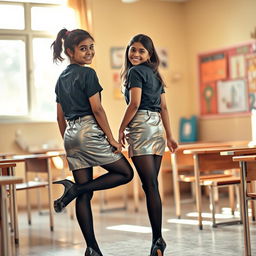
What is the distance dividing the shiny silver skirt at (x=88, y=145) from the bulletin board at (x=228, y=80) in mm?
4367

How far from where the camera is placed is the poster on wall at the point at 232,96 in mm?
8055

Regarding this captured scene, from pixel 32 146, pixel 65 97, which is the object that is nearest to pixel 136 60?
pixel 65 97

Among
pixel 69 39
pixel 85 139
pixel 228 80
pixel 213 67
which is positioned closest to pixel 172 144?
pixel 85 139

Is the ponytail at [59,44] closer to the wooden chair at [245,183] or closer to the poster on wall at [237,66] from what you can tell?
the wooden chair at [245,183]

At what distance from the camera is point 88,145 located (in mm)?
3725

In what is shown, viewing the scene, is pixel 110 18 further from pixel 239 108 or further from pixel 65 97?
pixel 65 97

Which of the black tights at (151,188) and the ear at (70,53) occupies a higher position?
the ear at (70,53)

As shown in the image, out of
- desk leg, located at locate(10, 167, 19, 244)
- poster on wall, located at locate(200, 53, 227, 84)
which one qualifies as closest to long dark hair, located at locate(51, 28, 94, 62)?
desk leg, located at locate(10, 167, 19, 244)

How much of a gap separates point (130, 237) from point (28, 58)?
11.8 ft

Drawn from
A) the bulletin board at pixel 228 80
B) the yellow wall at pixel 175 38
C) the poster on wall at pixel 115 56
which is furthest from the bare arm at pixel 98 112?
the poster on wall at pixel 115 56

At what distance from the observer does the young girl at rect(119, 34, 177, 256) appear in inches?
152

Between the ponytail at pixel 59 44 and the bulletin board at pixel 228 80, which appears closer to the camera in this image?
the ponytail at pixel 59 44

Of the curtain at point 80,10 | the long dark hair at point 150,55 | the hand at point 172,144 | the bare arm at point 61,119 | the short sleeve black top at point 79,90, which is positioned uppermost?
the curtain at point 80,10

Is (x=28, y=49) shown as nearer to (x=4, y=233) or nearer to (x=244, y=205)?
(x=244, y=205)
